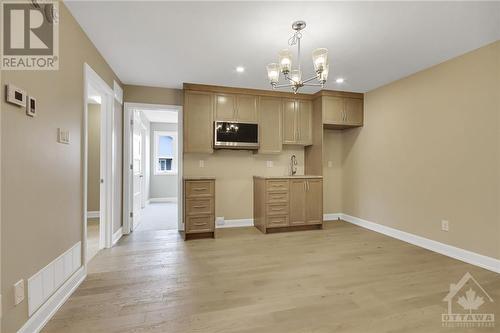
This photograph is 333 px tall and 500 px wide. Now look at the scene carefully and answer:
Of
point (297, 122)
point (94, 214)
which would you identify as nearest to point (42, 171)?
point (297, 122)

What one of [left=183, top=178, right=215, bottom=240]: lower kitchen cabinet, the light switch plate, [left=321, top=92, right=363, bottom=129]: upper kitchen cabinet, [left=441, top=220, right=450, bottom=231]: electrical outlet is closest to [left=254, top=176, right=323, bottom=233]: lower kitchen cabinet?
[left=183, top=178, right=215, bottom=240]: lower kitchen cabinet

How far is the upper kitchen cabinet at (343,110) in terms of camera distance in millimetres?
4371

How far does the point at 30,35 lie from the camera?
1670mm

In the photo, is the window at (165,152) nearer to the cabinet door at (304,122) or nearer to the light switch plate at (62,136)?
the cabinet door at (304,122)

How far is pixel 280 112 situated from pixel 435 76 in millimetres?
2314

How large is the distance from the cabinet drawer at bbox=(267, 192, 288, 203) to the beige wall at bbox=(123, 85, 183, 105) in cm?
227

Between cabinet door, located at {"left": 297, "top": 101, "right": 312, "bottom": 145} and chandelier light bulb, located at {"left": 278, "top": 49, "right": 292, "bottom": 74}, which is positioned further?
cabinet door, located at {"left": 297, "top": 101, "right": 312, "bottom": 145}

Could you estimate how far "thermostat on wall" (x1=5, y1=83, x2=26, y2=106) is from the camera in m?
1.38

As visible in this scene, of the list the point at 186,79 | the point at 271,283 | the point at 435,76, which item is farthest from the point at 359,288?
the point at 186,79

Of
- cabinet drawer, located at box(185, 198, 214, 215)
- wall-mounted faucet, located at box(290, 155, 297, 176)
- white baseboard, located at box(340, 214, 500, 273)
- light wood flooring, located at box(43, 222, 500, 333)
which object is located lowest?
light wood flooring, located at box(43, 222, 500, 333)

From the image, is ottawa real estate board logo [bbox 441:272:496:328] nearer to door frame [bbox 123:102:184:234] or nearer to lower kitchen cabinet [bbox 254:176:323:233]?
lower kitchen cabinet [bbox 254:176:323:233]

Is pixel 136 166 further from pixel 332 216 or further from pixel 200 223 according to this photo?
pixel 332 216

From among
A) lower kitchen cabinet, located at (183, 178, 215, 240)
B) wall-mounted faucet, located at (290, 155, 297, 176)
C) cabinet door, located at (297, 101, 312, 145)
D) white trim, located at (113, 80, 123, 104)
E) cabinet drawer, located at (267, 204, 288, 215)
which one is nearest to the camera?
white trim, located at (113, 80, 123, 104)

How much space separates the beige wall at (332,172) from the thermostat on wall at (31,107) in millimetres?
4469
